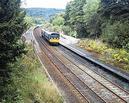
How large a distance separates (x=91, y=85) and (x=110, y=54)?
1290 centimetres

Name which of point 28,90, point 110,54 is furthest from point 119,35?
point 28,90

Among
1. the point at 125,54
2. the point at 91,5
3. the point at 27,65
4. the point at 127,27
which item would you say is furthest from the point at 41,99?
the point at 91,5

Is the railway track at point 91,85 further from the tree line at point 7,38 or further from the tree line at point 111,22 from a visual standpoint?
the tree line at point 111,22

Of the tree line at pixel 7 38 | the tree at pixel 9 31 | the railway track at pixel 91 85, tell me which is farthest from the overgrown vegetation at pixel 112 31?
the tree at pixel 9 31

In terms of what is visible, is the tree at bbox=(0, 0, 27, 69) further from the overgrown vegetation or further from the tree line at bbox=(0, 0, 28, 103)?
the overgrown vegetation

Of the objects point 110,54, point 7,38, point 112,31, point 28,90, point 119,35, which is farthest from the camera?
point 112,31

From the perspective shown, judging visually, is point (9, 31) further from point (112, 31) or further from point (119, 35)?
point (112, 31)

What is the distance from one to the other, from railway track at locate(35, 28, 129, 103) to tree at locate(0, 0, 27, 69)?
23.2ft

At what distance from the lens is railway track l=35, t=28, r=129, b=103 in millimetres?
19938

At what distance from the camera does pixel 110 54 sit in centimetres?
3588

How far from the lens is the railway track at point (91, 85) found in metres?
19.9

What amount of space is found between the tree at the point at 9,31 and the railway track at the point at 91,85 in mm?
7057

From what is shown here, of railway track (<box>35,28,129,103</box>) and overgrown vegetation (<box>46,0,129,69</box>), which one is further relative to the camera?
overgrown vegetation (<box>46,0,129,69</box>)

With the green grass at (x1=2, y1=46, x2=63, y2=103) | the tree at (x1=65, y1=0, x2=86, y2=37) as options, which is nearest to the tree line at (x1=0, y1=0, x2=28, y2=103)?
the green grass at (x1=2, y1=46, x2=63, y2=103)
